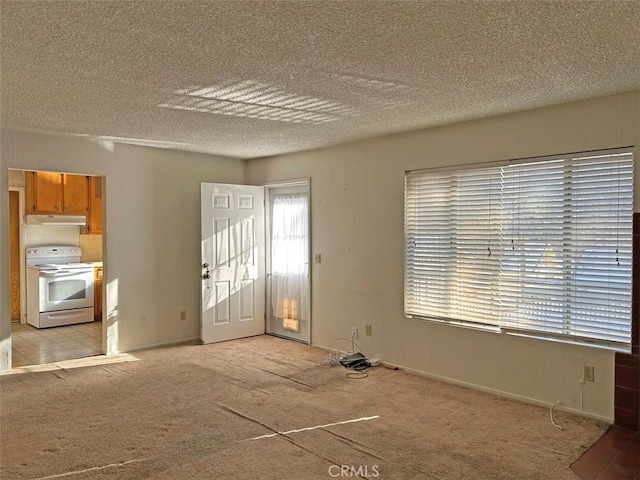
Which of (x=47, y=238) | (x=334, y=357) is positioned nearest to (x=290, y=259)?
(x=334, y=357)

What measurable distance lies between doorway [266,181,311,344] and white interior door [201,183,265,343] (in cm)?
14

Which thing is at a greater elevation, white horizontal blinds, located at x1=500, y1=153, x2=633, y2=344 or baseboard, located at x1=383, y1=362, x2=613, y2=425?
white horizontal blinds, located at x1=500, y1=153, x2=633, y2=344

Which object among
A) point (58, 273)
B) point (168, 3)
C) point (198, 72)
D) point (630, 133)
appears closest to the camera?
point (168, 3)

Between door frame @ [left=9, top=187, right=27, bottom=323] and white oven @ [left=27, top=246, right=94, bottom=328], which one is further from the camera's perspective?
door frame @ [left=9, top=187, right=27, bottom=323]

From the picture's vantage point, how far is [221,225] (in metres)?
6.04

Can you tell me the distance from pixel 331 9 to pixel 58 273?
628 cm

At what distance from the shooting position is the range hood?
22.5ft

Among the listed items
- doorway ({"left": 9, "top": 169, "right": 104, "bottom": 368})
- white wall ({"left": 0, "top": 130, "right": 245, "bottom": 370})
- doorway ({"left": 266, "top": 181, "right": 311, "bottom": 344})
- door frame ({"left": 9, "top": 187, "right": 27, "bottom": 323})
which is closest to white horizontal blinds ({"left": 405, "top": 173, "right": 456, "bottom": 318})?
doorway ({"left": 266, "top": 181, "right": 311, "bottom": 344})

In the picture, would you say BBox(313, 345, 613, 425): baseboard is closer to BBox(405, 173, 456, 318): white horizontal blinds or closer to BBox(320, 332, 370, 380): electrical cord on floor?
BBox(320, 332, 370, 380): electrical cord on floor

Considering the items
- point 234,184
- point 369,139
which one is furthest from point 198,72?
point 234,184

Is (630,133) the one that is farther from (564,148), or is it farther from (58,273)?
(58,273)

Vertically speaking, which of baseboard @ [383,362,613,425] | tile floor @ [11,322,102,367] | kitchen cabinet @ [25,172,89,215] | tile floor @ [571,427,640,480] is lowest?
tile floor @ [571,427,640,480]

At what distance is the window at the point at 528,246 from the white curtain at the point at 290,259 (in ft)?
5.20

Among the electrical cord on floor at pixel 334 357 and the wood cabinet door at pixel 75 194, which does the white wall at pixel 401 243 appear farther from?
the wood cabinet door at pixel 75 194
